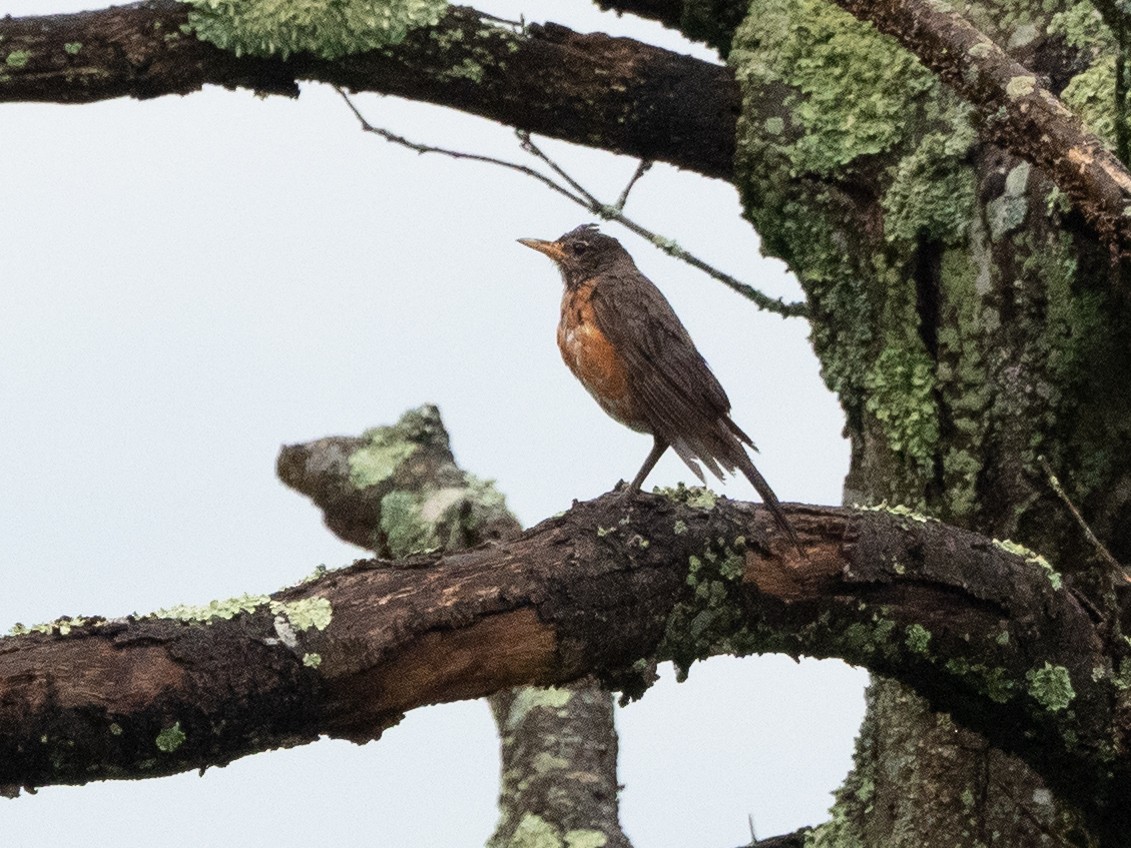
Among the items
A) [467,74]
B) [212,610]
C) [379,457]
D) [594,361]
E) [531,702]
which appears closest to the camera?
[212,610]

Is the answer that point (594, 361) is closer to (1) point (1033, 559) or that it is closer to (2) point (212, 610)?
(1) point (1033, 559)

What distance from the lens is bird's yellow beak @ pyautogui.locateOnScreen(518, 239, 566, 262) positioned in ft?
17.5

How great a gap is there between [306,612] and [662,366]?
5.39 ft

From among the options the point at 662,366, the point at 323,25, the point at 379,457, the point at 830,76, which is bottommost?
the point at 662,366

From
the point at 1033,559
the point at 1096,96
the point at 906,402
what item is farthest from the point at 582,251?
the point at 1033,559


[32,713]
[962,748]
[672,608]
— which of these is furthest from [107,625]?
[962,748]

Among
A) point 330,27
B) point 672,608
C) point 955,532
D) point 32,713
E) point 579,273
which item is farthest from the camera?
point 579,273

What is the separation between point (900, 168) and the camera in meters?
4.72

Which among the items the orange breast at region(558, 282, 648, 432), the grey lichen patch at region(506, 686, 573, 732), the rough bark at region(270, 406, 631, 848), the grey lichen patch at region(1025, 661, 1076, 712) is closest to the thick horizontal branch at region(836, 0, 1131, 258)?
the grey lichen patch at region(1025, 661, 1076, 712)

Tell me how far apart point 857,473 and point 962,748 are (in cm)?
90

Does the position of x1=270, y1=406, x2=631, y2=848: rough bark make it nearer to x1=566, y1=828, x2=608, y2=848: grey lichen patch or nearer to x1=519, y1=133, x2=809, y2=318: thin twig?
x1=566, y1=828, x2=608, y2=848: grey lichen patch

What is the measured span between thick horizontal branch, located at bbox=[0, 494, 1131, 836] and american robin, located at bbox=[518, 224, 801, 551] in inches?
15.8

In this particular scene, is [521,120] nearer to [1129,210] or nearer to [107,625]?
[1129,210]

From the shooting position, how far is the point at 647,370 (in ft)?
14.6
